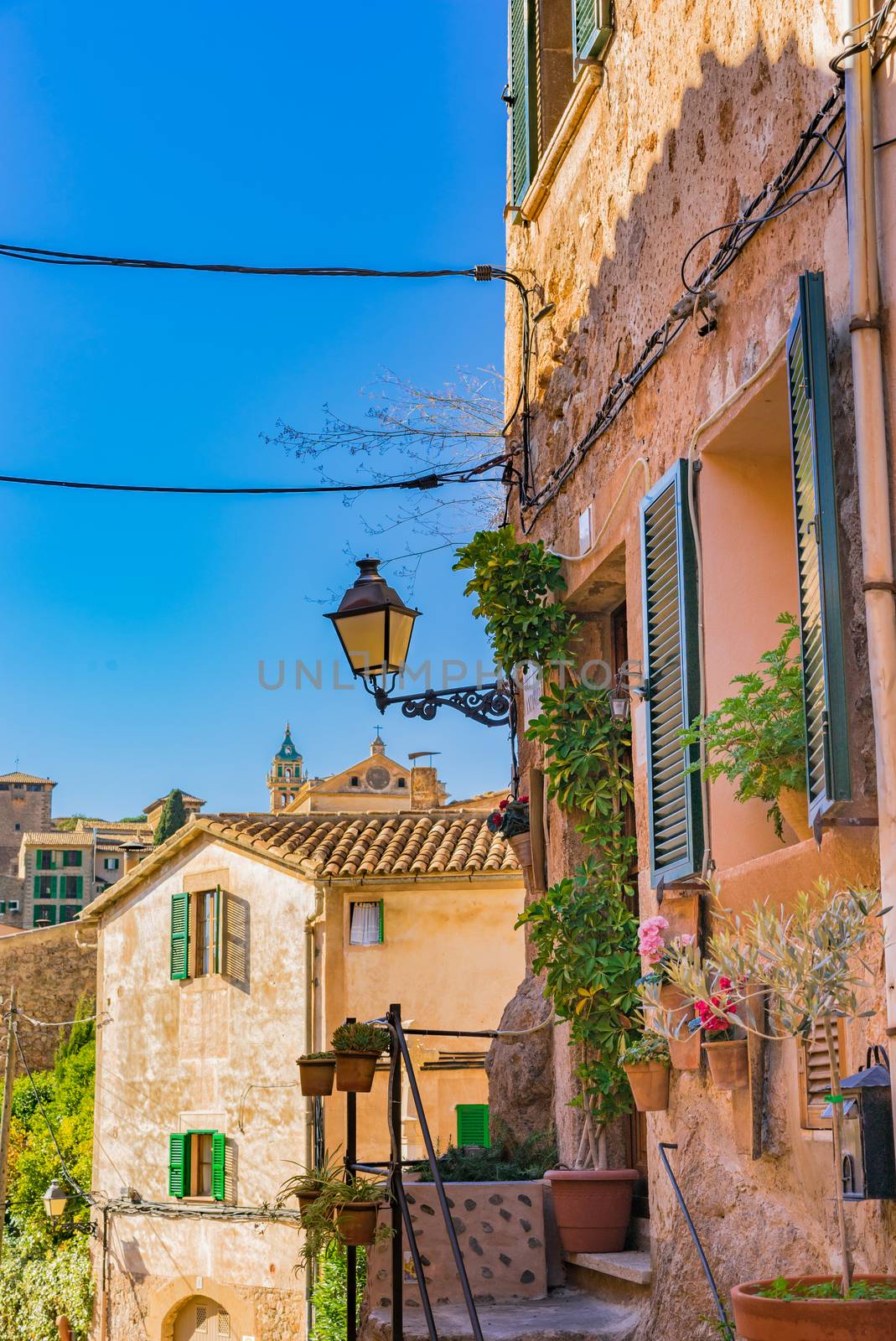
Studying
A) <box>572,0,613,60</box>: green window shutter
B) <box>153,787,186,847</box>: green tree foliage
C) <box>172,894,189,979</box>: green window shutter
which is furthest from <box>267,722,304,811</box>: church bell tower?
<box>572,0,613,60</box>: green window shutter

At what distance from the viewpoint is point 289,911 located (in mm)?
22391

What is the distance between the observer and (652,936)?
574 cm

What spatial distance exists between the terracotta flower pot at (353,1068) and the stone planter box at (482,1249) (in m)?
0.72

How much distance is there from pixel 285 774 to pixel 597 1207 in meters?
106

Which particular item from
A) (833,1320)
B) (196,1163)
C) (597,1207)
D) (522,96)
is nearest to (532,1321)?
(597,1207)

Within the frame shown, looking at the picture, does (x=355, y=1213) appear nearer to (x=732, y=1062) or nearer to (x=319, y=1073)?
(x=319, y=1073)

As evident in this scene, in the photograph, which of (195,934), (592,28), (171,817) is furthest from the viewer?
(171,817)

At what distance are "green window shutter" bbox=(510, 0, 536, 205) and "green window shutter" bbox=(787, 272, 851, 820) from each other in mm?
4927

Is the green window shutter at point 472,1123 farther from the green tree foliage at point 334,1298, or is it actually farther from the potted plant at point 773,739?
the potted plant at point 773,739

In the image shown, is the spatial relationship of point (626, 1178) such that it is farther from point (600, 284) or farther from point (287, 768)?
point (287, 768)

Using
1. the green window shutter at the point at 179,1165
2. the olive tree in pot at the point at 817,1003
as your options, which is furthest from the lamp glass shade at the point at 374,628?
the green window shutter at the point at 179,1165

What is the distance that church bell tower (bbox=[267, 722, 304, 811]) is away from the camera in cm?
10325

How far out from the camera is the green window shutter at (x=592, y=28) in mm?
7566

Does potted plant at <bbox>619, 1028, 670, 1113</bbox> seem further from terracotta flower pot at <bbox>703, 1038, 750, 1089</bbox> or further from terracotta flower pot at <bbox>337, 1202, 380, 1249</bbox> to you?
terracotta flower pot at <bbox>337, 1202, 380, 1249</bbox>
